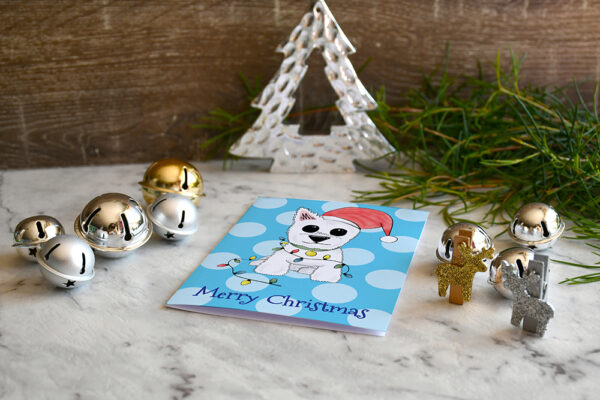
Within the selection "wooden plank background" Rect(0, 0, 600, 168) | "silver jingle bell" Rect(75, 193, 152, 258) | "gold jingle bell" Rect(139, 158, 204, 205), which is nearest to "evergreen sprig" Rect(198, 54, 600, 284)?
"wooden plank background" Rect(0, 0, 600, 168)

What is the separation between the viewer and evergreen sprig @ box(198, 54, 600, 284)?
759 mm

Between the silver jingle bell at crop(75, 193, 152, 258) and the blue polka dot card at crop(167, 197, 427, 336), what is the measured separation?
3.4 inches

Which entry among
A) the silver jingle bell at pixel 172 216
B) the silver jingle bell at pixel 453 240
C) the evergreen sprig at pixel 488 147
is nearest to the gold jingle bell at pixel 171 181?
the silver jingle bell at pixel 172 216

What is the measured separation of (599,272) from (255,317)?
0.37 m

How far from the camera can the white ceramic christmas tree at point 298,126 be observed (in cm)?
86

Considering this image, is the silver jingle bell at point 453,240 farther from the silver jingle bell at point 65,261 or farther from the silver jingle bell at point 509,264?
the silver jingle bell at point 65,261

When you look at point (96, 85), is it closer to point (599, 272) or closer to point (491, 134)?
point (491, 134)

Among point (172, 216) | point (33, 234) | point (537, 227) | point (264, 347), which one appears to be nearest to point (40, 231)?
point (33, 234)

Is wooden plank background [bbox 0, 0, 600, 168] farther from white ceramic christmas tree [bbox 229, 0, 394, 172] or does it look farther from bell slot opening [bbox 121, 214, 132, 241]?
bell slot opening [bbox 121, 214, 132, 241]

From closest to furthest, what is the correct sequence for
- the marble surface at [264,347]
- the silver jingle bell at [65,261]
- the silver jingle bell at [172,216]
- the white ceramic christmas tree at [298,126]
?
1. the marble surface at [264,347]
2. the silver jingle bell at [65,261]
3. the silver jingle bell at [172,216]
4. the white ceramic christmas tree at [298,126]

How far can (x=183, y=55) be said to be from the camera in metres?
0.94

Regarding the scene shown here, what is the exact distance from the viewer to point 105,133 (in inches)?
38.2

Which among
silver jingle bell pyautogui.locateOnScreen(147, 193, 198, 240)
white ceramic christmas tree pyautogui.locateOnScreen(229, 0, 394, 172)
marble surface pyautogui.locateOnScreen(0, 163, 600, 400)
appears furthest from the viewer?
white ceramic christmas tree pyautogui.locateOnScreen(229, 0, 394, 172)

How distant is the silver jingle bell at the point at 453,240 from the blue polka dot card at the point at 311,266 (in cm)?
5
